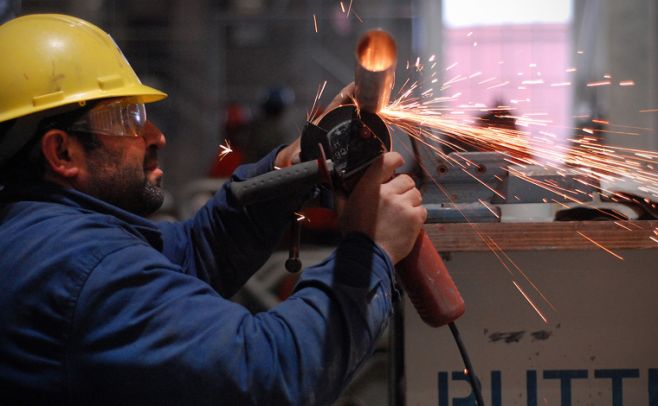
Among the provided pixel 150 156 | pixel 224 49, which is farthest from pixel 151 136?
pixel 224 49

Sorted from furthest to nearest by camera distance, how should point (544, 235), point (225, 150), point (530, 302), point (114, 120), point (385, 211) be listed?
point (225, 150) → point (530, 302) → point (544, 235) → point (114, 120) → point (385, 211)

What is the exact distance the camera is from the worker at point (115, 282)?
1.50 meters

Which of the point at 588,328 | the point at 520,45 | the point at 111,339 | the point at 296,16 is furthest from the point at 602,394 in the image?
the point at 296,16

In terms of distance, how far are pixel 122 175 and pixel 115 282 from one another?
47 centimetres

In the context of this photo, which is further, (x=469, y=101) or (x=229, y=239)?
(x=469, y=101)

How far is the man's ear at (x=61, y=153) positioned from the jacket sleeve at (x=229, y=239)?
471 millimetres

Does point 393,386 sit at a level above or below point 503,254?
below

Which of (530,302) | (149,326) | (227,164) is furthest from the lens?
(227,164)

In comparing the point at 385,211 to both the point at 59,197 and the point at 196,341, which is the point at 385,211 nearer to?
the point at 196,341

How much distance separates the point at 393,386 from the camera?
2264 mm

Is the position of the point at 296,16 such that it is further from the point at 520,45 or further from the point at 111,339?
the point at 111,339

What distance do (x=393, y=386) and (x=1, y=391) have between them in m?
1.07

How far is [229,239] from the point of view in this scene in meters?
2.26

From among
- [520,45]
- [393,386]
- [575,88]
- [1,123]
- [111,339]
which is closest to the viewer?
[111,339]
